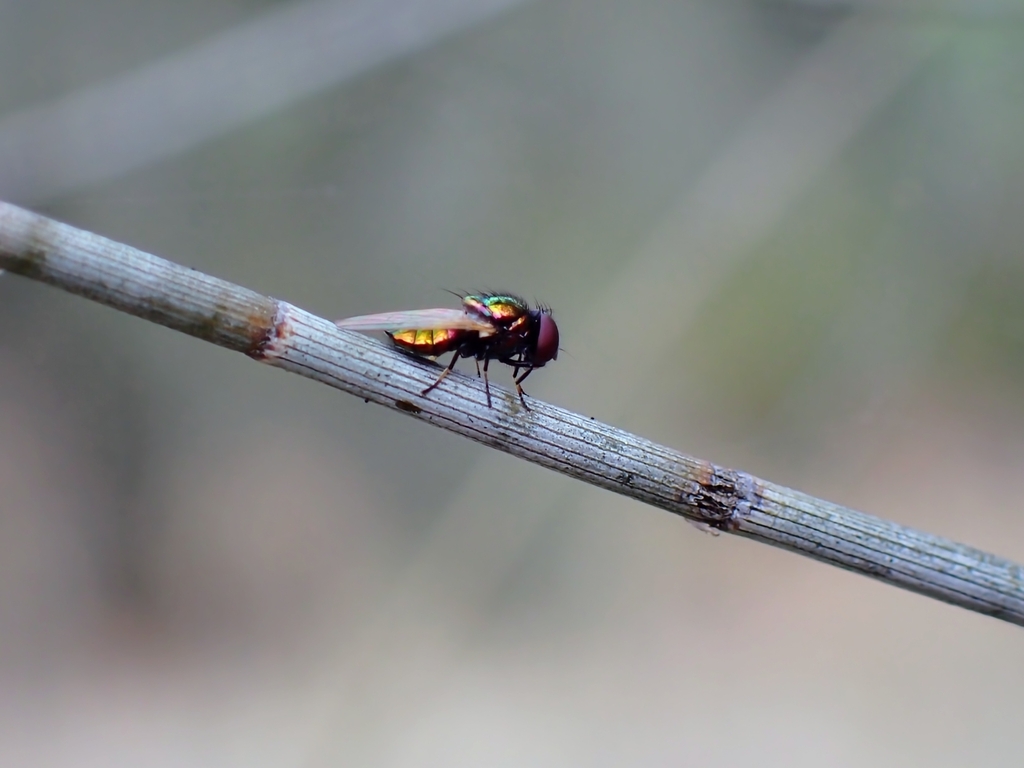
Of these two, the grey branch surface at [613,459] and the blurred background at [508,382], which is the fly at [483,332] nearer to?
the grey branch surface at [613,459]

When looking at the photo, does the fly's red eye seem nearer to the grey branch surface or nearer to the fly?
the fly

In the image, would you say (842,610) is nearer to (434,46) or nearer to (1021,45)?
(1021,45)

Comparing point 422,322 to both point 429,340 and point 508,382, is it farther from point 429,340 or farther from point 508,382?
point 508,382

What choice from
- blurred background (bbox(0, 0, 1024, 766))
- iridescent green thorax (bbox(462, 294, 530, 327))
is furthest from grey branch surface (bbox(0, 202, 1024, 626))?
blurred background (bbox(0, 0, 1024, 766))

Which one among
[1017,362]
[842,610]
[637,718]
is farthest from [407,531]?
[1017,362]

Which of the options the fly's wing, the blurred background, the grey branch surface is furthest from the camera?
the blurred background
